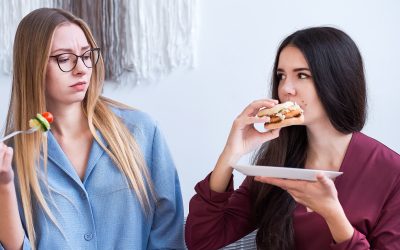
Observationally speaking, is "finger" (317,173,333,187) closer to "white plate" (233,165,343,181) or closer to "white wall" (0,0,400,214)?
"white plate" (233,165,343,181)

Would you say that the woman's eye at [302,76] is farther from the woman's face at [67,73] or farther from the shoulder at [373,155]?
the woman's face at [67,73]

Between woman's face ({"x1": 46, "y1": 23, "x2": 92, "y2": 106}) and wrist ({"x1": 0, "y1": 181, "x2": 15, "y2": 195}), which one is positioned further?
woman's face ({"x1": 46, "y1": 23, "x2": 92, "y2": 106})

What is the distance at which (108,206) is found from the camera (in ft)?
4.79

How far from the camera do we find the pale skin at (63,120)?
1.30 metres

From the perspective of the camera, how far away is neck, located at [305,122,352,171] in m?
1.42

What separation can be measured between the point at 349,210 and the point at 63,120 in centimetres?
72

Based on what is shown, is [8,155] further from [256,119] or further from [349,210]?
[349,210]

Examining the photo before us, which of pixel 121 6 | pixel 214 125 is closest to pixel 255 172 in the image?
pixel 214 125

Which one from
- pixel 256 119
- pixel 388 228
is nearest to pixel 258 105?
pixel 256 119

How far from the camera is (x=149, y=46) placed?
2.02 meters

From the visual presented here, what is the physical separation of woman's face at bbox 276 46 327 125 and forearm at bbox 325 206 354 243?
0.25 m

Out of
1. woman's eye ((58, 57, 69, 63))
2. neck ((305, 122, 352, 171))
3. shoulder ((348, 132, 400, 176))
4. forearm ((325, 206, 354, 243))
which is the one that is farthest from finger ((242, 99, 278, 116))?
woman's eye ((58, 57, 69, 63))

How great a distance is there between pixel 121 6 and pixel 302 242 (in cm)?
102

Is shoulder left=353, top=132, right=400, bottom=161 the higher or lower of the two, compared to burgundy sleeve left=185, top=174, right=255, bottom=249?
higher
